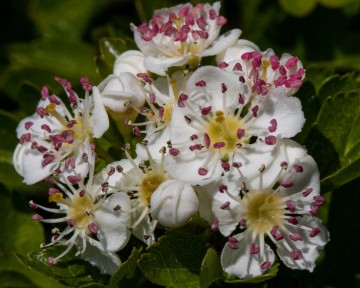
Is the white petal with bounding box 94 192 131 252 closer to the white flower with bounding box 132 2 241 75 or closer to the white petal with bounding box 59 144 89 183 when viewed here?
the white petal with bounding box 59 144 89 183

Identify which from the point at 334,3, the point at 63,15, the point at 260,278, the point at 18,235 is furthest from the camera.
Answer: the point at 63,15

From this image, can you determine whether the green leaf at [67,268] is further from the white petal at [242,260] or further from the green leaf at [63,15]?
the green leaf at [63,15]

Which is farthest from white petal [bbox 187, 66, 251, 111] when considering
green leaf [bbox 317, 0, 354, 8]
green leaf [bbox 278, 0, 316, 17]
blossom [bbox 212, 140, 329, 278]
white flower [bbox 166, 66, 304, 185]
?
green leaf [bbox 317, 0, 354, 8]

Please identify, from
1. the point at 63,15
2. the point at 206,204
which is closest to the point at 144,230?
the point at 206,204

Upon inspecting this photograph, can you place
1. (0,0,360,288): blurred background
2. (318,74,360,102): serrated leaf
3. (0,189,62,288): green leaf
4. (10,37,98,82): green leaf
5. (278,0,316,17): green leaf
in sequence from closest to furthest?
(0,0,360,288): blurred background < (318,74,360,102): serrated leaf < (0,189,62,288): green leaf < (278,0,316,17): green leaf < (10,37,98,82): green leaf

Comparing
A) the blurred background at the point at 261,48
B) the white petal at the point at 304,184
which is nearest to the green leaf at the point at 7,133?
the blurred background at the point at 261,48

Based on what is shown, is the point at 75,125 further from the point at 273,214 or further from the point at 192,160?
the point at 273,214

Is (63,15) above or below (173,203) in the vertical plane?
below
